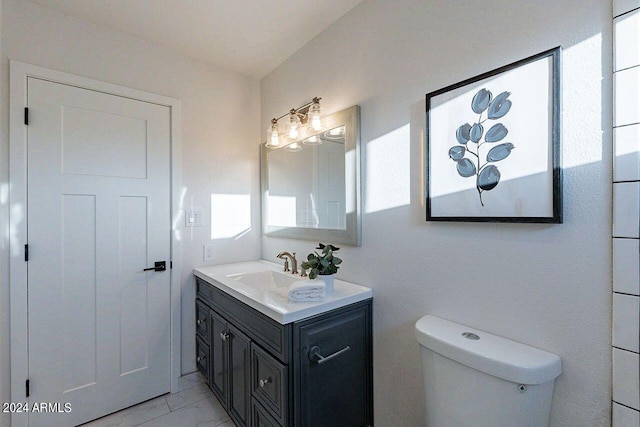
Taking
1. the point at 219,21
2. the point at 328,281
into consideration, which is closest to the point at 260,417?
the point at 328,281

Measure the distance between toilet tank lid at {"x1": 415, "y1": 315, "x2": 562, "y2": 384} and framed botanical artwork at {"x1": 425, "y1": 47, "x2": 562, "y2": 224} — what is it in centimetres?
44

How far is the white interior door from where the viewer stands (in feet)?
5.49

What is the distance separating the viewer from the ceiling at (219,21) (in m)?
1.65

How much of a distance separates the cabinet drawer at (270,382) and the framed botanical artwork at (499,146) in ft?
3.12

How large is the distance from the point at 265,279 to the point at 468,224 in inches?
54.6

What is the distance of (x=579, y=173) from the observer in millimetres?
915

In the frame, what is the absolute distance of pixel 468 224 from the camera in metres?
1.18

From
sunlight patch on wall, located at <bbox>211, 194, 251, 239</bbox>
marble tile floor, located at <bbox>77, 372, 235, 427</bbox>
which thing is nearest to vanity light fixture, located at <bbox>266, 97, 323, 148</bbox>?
sunlight patch on wall, located at <bbox>211, 194, 251, 239</bbox>

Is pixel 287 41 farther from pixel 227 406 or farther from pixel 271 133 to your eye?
pixel 227 406

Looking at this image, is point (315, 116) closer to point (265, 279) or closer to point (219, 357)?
point (265, 279)

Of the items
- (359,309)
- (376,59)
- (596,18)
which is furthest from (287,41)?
(359,309)

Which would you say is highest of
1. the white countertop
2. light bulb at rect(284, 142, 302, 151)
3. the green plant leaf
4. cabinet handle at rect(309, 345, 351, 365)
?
light bulb at rect(284, 142, 302, 151)

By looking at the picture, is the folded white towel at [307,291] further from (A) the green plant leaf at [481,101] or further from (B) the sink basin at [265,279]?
(A) the green plant leaf at [481,101]

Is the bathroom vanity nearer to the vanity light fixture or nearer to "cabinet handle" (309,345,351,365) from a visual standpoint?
"cabinet handle" (309,345,351,365)
